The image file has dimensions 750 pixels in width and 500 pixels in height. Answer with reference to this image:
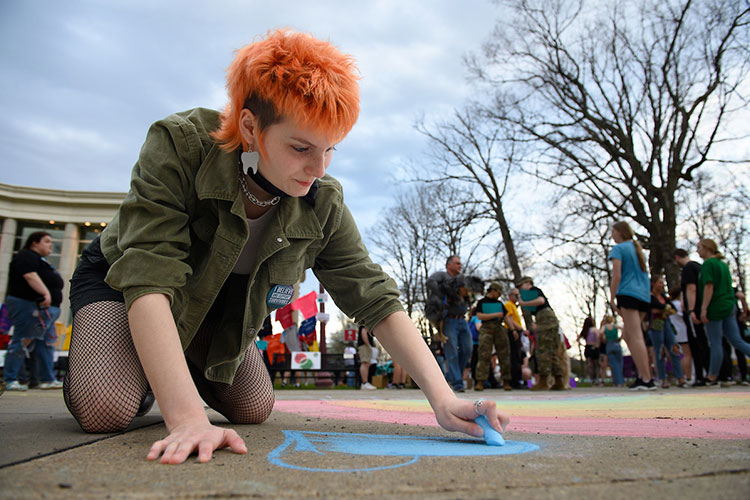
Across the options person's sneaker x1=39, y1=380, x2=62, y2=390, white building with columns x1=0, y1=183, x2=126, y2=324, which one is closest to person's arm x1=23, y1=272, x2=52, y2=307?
person's sneaker x1=39, y1=380, x2=62, y2=390

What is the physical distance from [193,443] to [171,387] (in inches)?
7.9

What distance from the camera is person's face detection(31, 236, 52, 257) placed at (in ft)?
21.3

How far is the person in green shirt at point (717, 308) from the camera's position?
6.41 metres

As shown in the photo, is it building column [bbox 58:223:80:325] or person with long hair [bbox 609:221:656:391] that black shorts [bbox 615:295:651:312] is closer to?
person with long hair [bbox 609:221:656:391]

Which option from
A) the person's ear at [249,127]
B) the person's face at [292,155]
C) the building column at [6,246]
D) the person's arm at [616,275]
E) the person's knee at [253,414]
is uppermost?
the building column at [6,246]

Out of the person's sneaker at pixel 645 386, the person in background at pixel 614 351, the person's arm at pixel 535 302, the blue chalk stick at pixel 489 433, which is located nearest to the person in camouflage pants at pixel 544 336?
the person's arm at pixel 535 302

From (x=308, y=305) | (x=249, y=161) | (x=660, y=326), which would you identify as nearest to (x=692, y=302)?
(x=660, y=326)

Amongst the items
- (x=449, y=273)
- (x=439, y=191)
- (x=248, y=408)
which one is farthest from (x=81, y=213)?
(x=248, y=408)

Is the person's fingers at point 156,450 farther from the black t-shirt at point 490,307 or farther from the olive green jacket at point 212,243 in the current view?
the black t-shirt at point 490,307

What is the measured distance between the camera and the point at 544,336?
8.13 meters

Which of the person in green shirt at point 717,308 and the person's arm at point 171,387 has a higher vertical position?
the person in green shirt at point 717,308

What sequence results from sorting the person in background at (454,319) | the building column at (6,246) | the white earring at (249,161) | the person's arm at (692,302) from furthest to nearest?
the building column at (6,246) → the person in background at (454,319) → the person's arm at (692,302) → the white earring at (249,161)

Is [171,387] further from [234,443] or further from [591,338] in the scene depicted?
[591,338]

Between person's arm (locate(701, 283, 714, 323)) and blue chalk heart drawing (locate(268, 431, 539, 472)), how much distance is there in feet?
19.6
